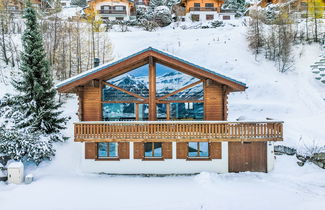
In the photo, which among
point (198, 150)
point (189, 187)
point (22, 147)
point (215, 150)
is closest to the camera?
point (189, 187)

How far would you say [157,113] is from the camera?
13578 millimetres

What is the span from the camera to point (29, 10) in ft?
50.6

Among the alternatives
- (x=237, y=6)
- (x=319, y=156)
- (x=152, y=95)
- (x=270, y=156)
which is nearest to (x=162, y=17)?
(x=237, y=6)

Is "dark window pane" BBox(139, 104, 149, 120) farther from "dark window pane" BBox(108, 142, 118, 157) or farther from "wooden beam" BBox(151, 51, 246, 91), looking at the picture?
"wooden beam" BBox(151, 51, 246, 91)

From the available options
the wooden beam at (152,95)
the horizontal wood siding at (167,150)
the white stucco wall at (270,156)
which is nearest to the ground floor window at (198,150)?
the horizontal wood siding at (167,150)

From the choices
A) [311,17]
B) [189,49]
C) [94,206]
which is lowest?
[94,206]

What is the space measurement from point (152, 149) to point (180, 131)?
7.40 ft

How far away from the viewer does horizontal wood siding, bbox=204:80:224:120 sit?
13.4m

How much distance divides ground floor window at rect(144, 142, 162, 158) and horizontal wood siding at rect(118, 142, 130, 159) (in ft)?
3.43

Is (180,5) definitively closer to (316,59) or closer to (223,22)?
(223,22)

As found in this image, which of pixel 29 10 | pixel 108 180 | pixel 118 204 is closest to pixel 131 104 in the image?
pixel 108 180

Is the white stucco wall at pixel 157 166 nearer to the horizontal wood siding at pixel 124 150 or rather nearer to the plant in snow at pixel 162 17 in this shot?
the horizontal wood siding at pixel 124 150

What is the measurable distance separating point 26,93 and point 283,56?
28720 millimetres

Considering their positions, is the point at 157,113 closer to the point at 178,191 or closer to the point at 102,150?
the point at 102,150
